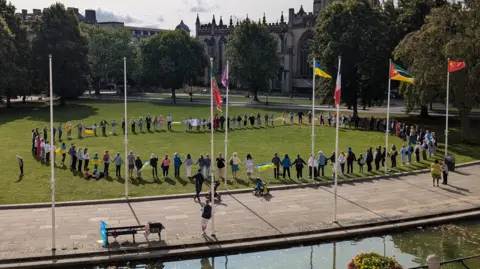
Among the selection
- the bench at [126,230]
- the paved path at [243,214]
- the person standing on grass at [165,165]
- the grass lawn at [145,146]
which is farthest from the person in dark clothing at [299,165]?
the bench at [126,230]

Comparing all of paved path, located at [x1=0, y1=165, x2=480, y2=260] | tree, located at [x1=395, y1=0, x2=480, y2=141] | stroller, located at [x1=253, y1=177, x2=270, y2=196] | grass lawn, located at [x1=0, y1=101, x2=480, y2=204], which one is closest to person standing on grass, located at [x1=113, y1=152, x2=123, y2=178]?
grass lawn, located at [x1=0, y1=101, x2=480, y2=204]

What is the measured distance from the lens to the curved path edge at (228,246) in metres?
15.6

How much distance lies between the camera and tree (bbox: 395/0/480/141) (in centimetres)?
3484

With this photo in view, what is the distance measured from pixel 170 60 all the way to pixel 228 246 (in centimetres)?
6383

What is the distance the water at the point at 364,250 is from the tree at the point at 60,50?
56.7m

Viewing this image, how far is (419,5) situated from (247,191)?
37124 mm

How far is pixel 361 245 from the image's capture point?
1784 cm

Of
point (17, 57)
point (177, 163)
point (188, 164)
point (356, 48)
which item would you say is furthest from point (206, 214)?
point (17, 57)

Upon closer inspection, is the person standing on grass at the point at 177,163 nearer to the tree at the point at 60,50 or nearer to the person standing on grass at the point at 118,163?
the person standing on grass at the point at 118,163

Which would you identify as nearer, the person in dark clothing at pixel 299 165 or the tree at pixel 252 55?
the person in dark clothing at pixel 299 165

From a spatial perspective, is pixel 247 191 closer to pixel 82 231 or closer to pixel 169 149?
pixel 82 231

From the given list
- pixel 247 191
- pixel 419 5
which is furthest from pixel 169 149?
pixel 419 5

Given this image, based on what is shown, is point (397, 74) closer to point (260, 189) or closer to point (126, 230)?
point (260, 189)

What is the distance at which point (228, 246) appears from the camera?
670 inches
